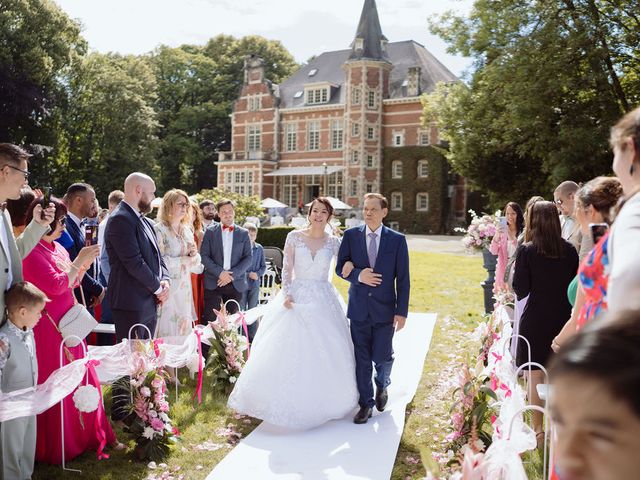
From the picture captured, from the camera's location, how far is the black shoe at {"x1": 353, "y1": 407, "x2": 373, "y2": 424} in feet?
18.9

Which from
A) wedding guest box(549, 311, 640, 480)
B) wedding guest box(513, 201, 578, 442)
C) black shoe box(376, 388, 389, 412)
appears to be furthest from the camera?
black shoe box(376, 388, 389, 412)

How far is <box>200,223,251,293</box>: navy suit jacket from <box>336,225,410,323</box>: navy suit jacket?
252cm

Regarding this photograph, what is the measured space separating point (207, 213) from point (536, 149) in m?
14.4

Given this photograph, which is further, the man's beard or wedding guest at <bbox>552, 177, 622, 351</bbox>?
the man's beard

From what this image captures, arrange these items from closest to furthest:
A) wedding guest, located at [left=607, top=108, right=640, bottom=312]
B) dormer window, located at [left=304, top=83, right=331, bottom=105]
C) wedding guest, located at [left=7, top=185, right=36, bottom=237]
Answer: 1. wedding guest, located at [left=607, top=108, right=640, bottom=312]
2. wedding guest, located at [left=7, top=185, right=36, bottom=237]
3. dormer window, located at [left=304, top=83, right=331, bottom=105]

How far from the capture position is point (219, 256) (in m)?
8.11

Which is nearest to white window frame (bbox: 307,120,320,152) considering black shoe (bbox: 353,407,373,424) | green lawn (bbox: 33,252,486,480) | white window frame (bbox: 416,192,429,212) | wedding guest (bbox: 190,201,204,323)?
white window frame (bbox: 416,192,429,212)

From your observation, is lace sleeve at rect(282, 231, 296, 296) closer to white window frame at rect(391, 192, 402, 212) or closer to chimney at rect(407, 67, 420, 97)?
white window frame at rect(391, 192, 402, 212)

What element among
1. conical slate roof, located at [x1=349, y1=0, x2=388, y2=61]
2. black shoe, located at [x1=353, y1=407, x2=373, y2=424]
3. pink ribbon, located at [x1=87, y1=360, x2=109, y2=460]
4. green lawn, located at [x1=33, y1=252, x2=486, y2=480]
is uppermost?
conical slate roof, located at [x1=349, y1=0, x2=388, y2=61]

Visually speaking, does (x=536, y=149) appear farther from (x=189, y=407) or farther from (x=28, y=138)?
(x=28, y=138)

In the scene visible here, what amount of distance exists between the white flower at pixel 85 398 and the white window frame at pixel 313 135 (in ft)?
150

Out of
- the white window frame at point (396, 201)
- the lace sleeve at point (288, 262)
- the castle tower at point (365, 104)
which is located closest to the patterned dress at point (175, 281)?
the lace sleeve at point (288, 262)

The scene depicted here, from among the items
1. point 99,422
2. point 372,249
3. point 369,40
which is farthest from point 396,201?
point 99,422

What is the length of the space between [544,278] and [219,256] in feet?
15.0
